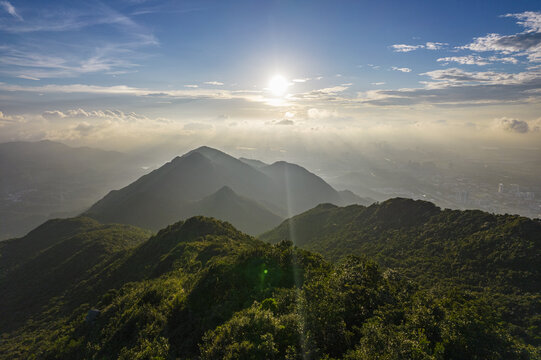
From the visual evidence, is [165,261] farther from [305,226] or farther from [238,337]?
[305,226]

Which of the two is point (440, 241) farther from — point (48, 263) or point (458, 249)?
point (48, 263)

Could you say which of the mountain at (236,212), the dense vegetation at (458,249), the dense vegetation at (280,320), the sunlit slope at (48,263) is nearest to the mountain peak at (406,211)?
the dense vegetation at (458,249)

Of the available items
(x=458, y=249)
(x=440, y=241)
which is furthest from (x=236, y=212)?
(x=458, y=249)

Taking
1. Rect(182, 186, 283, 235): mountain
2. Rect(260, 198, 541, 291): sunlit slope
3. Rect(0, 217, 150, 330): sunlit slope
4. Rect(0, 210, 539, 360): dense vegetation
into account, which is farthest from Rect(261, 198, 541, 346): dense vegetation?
Rect(182, 186, 283, 235): mountain

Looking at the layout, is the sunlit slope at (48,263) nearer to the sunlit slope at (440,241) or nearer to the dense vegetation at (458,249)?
the dense vegetation at (458,249)

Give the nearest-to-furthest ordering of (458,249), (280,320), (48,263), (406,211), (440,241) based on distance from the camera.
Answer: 1. (280,320)
2. (458,249)
3. (440,241)
4. (48,263)
5. (406,211)

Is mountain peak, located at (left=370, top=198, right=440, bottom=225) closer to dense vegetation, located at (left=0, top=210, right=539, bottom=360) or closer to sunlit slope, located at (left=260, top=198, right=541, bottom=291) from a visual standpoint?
sunlit slope, located at (left=260, top=198, right=541, bottom=291)
